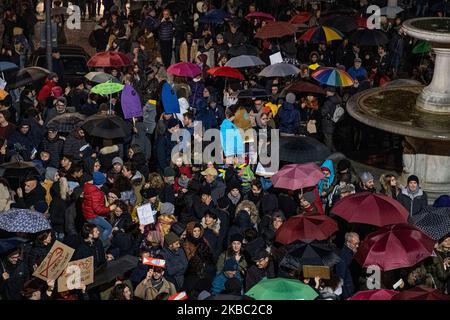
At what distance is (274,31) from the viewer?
26.2 metres

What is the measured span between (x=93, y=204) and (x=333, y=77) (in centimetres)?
800

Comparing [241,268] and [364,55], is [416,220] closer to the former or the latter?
[241,268]

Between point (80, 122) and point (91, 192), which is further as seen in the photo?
point (80, 122)

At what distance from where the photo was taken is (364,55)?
26.0 m

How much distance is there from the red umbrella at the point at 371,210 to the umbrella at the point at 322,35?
10.9 metres

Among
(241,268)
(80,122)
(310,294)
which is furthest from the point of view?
(80,122)

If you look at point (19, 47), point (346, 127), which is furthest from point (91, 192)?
point (19, 47)

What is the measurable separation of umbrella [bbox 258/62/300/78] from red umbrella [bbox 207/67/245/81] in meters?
0.50

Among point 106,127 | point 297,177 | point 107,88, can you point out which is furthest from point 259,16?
point 297,177

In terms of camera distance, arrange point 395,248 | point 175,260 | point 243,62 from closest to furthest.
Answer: point 395,248
point 175,260
point 243,62

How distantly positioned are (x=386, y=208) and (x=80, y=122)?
6504 mm

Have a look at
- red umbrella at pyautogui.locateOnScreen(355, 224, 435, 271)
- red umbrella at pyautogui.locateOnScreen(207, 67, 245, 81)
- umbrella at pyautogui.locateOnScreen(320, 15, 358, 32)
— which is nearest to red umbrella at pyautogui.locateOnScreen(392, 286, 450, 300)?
red umbrella at pyautogui.locateOnScreen(355, 224, 435, 271)

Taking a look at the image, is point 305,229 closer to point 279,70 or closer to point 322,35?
point 279,70

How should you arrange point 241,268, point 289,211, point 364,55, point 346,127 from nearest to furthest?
1. point 241,268
2. point 289,211
3. point 346,127
4. point 364,55
